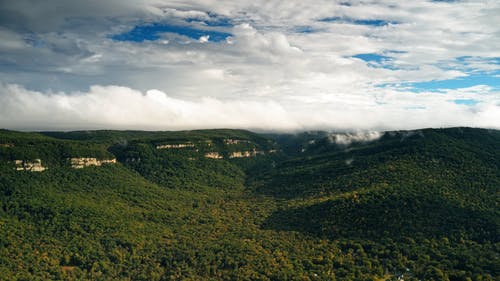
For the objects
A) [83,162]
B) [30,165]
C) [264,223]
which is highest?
[30,165]

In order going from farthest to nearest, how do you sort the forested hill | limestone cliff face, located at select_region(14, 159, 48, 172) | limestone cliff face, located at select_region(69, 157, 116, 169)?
limestone cliff face, located at select_region(69, 157, 116, 169) < limestone cliff face, located at select_region(14, 159, 48, 172) < the forested hill

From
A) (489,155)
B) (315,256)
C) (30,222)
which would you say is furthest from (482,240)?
(30,222)

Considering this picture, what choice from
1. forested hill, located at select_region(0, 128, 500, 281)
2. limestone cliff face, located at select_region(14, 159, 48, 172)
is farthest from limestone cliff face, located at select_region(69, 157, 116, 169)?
limestone cliff face, located at select_region(14, 159, 48, 172)

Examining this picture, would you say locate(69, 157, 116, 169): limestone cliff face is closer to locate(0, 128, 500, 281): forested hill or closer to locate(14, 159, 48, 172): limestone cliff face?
locate(0, 128, 500, 281): forested hill

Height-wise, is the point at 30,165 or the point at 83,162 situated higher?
the point at 30,165

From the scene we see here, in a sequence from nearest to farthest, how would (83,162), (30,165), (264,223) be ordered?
(264,223) → (30,165) → (83,162)

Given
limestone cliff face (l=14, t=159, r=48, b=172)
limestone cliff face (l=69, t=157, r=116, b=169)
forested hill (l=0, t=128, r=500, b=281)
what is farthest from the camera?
limestone cliff face (l=69, t=157, r=116, b=169)

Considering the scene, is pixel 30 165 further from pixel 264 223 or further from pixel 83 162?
pixel 264 223

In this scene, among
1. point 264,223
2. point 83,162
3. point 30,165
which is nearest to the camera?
point 264,223

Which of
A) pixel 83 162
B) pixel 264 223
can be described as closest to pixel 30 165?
pixel 83 162
